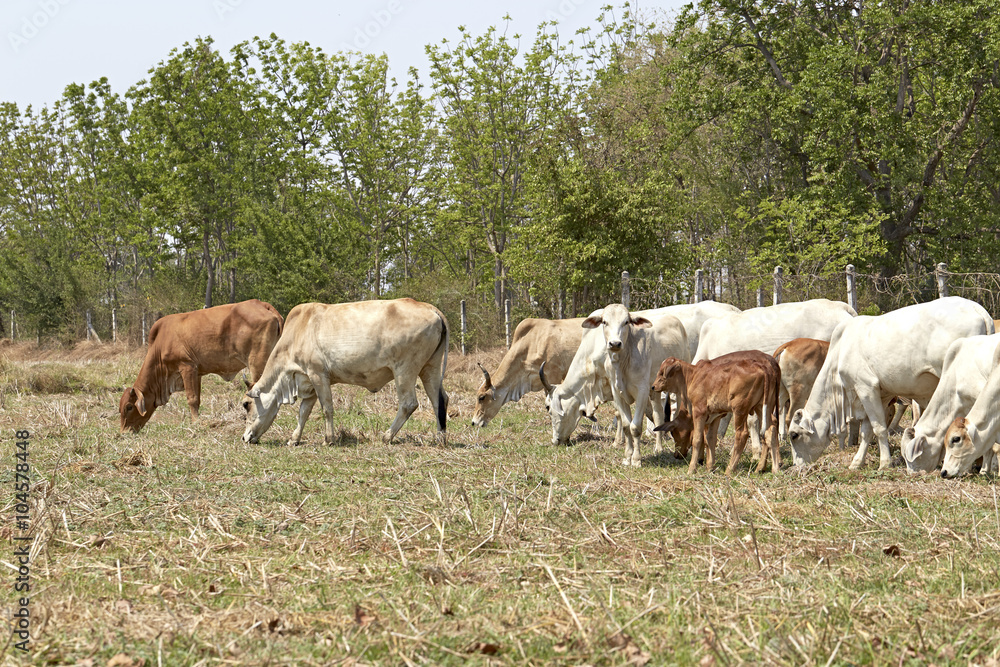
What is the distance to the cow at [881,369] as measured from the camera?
9.67m

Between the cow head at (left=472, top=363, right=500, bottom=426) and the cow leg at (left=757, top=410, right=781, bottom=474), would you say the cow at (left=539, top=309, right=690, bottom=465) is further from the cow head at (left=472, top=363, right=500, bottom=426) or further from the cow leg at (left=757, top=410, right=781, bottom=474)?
the cow leg at (left=757, top=410, right=781, bottom=474)

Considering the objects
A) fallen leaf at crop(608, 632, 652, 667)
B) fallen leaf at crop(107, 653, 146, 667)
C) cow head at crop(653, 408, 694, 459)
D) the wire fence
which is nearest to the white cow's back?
cow head at crop(653, 408, 694, 459)

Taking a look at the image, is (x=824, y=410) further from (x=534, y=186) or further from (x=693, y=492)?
(x=534, y=186)

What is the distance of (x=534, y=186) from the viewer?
2300 cm

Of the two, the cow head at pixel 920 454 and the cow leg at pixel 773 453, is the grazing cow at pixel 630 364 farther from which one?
the cow head at pixel 920 454

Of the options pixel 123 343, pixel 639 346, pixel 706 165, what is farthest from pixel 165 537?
pixel 123 343

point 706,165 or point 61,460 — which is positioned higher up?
point 706,165

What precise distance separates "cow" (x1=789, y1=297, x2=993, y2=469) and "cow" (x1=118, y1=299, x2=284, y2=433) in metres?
8.36

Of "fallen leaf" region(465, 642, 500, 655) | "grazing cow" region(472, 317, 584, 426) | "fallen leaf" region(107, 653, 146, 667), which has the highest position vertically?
"grazing cow" region(472, 317, 584, 426)

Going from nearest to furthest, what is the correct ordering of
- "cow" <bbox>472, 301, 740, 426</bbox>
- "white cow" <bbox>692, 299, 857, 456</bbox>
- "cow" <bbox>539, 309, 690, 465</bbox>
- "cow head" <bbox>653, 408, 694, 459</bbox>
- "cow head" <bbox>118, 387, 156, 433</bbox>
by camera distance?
"cow head" <bbox>653, 408, 694, 459</bbox>, "cow" <bbox>539, 309, 690, 465</bbox>, "white cow" <bbox>692, 299, 857, 456</bbox>, "cow head" <bbox>118, 387, 156, 433</bbox>, "cow" <bbox>472, 301, 740, 426</bbox>

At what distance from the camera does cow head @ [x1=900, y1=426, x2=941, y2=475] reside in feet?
29.4

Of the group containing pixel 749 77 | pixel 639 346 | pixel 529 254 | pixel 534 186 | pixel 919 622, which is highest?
pixel 749 77

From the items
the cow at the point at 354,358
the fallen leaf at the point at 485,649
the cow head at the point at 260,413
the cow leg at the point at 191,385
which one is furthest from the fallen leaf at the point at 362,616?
the cow leg at the point at 191,385

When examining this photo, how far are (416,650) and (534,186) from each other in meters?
19.5
